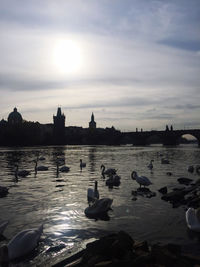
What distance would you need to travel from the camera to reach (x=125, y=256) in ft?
23.2

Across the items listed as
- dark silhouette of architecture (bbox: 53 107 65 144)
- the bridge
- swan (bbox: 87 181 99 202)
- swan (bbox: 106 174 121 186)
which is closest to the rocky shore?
swan (bbox: 87 181 99 202)

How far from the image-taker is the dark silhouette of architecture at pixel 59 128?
172913 mm

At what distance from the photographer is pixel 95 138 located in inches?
6909

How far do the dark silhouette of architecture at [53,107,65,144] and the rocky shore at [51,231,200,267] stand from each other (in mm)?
160935

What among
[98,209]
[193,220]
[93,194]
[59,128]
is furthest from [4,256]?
[59,128]

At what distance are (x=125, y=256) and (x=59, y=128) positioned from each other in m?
174

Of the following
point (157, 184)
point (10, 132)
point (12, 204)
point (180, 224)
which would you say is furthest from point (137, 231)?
point (10, 132)

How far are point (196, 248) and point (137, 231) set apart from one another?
7.10ft

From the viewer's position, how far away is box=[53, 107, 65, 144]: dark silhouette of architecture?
17291cm

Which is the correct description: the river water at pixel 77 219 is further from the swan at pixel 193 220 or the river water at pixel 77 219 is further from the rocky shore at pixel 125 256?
Answer: the rocky shore at pixel 125 256

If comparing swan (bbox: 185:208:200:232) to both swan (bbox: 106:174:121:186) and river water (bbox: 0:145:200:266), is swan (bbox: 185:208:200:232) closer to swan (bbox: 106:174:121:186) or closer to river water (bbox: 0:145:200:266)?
river water (bbox: 0:145:200:266)

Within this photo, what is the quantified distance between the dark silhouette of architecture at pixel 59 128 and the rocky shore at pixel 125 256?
6336 inches

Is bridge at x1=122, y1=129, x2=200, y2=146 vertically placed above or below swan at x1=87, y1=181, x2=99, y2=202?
above

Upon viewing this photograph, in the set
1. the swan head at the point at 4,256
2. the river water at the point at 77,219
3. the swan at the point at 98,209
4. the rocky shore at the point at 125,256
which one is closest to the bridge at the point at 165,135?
the river water at the point at 77,219
